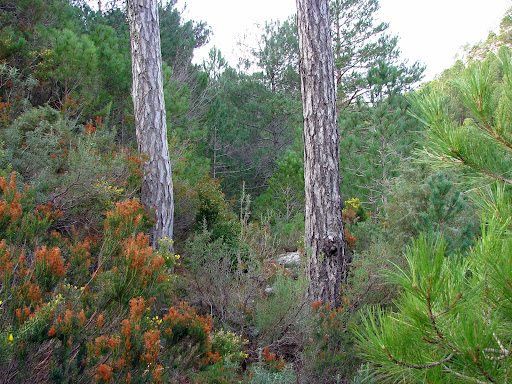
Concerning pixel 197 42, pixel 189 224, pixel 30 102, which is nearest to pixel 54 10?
pixel 30 102

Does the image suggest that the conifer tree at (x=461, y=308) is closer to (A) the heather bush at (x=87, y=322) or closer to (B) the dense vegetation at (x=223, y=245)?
(B) the dense vegetation at (x=223, y=245)

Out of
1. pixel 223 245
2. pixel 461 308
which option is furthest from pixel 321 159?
pixel 461 308

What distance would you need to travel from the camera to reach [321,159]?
4.43 meters

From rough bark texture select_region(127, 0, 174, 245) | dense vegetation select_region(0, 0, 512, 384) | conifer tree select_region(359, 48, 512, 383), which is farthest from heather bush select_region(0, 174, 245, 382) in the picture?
rough bark texture select_region(127, 0, 174, 245)

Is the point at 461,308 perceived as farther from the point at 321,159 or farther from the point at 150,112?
the point at 150,112

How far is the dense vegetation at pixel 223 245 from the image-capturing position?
144 cm

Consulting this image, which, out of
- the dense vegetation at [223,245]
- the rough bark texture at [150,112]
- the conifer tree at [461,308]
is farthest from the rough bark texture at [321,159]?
the conifer tree at [461,308]

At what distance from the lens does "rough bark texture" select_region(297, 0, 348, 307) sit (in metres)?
4.33

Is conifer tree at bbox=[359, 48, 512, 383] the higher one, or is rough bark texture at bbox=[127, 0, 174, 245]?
rough bark texture at bbox=[127, 0, 174, 245]

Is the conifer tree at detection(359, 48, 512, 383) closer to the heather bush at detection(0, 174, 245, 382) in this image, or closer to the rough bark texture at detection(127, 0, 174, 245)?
the heather bush at detection(0, 174, 245, 382)

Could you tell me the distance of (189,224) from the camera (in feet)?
21.8

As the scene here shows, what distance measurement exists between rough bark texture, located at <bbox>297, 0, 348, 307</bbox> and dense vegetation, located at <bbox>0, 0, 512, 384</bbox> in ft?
1.10

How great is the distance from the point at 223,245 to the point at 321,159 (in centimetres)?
187

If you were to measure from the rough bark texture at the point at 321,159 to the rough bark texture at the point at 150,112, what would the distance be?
6.73 feet
